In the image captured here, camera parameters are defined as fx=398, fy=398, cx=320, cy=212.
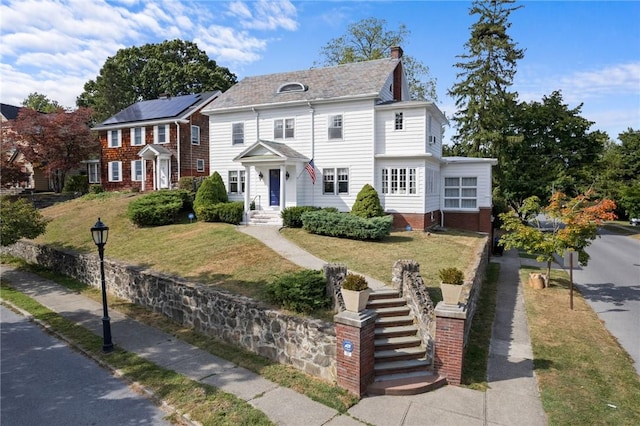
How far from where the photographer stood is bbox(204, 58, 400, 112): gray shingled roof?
73.7 ft

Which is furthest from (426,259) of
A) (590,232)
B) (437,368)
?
(437,368)

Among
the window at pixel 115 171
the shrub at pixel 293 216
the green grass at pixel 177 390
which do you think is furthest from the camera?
the window at pixel 115 171

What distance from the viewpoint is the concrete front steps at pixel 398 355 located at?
307 inches

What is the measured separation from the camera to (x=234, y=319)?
9.85 meters

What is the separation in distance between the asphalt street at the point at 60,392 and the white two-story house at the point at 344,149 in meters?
14.0

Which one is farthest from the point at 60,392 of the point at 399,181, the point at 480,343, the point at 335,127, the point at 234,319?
the point at 335,127

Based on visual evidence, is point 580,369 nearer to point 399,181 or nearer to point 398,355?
point 398,355

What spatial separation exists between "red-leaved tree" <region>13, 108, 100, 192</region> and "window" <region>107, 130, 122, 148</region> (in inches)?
65.4

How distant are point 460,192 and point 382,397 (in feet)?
64.2

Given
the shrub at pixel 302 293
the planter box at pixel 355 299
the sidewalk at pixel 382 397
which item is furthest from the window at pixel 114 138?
the planter box at pixel 355 299

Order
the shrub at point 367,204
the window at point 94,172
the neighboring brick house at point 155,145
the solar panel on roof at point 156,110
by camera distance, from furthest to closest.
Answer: the window at point 94,172, the solar panel on roof at point 156,110, the neighboring brick house at point 155,145, the shrub at point 367,204

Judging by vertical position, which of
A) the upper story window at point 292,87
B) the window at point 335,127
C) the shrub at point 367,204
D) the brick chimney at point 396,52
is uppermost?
the brick chimney at point 396,52

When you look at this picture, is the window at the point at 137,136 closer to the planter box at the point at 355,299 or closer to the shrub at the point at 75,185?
the shrub at the point at 75,185

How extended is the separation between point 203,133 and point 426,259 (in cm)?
2443
